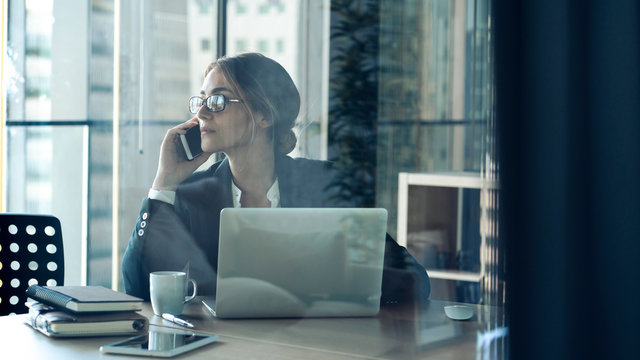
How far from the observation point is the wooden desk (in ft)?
3.72

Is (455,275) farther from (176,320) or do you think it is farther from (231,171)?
(231,171)

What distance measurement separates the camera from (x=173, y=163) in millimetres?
2113

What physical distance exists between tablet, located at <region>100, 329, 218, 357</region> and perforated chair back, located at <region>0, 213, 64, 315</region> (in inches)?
32.0

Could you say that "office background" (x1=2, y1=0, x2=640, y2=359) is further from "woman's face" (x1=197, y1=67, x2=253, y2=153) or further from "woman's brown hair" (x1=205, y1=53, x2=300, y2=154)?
"woman's face" (x1=197, y1=67, x2=253, y2=153)

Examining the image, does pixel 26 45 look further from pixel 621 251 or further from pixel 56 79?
pixel 621 251

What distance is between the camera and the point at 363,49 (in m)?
1.71

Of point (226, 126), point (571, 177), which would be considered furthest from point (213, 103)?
point (571, 177)

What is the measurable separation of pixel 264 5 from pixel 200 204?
0.92m

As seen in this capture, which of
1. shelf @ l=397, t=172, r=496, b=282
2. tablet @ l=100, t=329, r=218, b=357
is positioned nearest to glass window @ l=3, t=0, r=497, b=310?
shelf @ l=397, t=172, r=496, b=282

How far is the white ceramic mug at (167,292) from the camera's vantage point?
1359 millimetres

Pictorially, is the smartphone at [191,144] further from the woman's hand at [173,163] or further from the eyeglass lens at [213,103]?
the eyeglass lens at [213,103]

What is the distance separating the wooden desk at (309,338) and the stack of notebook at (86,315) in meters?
0.02

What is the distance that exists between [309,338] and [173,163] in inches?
41.0

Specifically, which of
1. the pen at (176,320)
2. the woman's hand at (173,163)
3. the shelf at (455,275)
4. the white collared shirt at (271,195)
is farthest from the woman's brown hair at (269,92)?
the pen at (176,320)
